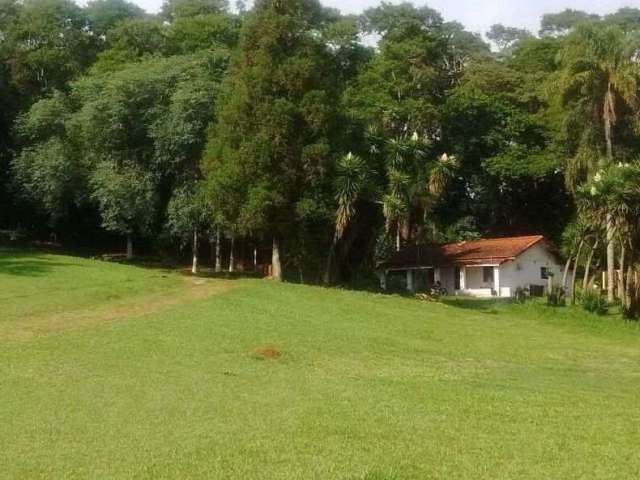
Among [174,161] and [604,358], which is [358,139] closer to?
[174,161]

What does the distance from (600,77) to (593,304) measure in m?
11.4

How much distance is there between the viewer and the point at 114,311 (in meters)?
26.2

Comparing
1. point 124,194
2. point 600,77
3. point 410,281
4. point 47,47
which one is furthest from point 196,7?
point 600,77

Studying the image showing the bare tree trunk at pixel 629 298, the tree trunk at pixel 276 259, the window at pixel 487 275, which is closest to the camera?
the bare tree trunk at pixel 629 298

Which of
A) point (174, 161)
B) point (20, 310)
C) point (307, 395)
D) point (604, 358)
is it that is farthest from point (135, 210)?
point (307, 395)

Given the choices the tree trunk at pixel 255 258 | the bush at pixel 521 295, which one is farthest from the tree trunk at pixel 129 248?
the bush at pixel 521 295

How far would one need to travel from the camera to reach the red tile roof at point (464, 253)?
142ft

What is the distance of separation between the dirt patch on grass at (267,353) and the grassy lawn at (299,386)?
0.11m

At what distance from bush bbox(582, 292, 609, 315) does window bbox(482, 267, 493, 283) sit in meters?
11.3

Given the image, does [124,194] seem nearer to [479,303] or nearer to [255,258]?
[255,258]

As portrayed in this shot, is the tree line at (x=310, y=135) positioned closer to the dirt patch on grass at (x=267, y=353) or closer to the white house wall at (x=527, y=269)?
the white house wall at (x=527, y=269)

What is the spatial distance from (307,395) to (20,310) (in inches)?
577

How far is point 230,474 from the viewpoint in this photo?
28.3 ft

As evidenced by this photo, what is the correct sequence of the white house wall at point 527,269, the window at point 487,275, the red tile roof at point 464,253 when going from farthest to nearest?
1. the window at point 487,275
2. the white house wall at point 527,269
3. the red tile roof at point 464,253
